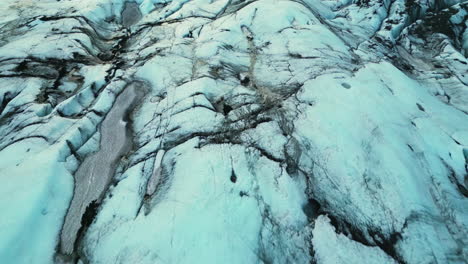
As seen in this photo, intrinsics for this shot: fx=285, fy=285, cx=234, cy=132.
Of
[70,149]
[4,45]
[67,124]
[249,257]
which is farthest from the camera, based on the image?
[4,45]

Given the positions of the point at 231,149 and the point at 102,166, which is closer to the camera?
the point at 231,149

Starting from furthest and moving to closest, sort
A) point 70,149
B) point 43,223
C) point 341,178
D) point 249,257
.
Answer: point 70,149 < point 341,178 < point 43,223 < point 249,257

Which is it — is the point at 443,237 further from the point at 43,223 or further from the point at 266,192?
the point at 43,223

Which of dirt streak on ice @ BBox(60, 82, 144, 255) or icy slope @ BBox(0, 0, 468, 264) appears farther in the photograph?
dirt streak on ice @ BBox(60, 82, 144, 255)

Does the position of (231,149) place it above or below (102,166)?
above

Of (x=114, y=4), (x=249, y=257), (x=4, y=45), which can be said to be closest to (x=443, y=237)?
(x=249, y=257)

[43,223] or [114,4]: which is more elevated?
[114,4]

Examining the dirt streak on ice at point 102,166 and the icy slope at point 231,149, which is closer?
the icy slope at point 231,149

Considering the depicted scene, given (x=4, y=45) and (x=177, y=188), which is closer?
(x=177, y=188)
